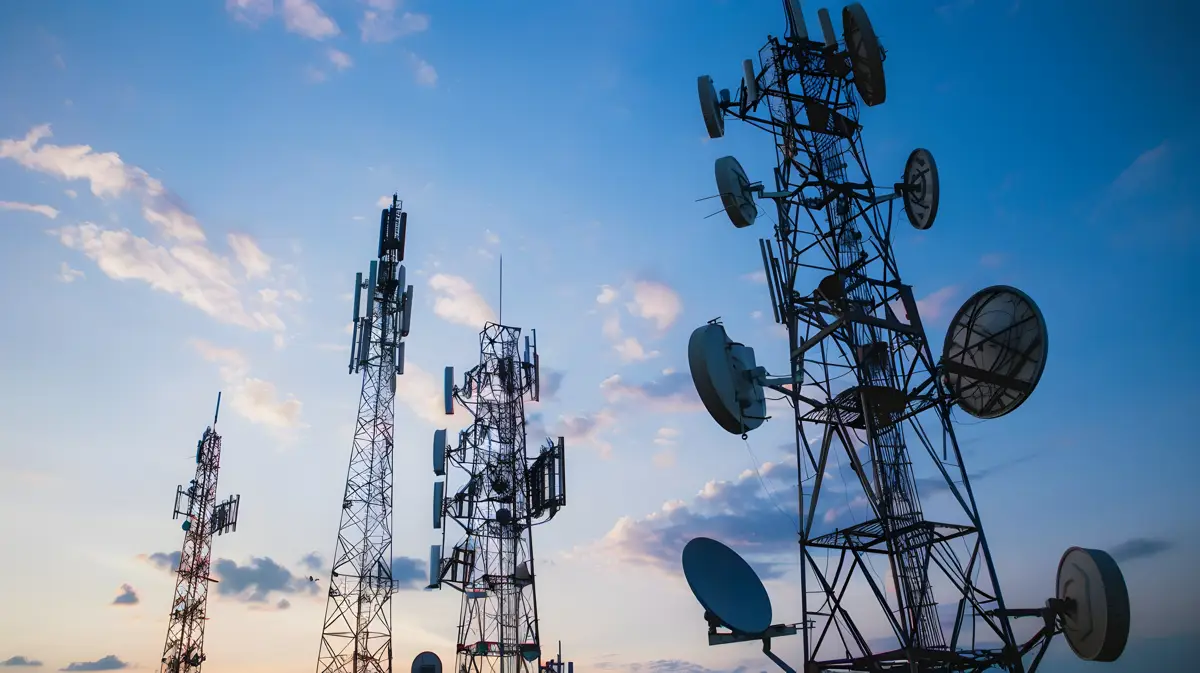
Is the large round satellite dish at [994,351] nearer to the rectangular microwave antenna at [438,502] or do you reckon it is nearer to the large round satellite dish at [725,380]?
the large round satellite dish at [725,380]

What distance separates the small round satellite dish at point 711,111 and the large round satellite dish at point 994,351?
8.77m

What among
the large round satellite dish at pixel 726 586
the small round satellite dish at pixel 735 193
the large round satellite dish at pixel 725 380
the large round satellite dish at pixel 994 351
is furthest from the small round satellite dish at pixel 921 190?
the large round satellite dish at pixel 726 586

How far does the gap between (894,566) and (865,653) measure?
2144mm

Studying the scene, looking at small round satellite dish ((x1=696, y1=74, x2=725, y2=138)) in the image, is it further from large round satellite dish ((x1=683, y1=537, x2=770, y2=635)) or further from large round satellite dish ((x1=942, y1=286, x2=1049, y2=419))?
large round satellite dish ((x1=683, y1=537, x2=770, y2=635))

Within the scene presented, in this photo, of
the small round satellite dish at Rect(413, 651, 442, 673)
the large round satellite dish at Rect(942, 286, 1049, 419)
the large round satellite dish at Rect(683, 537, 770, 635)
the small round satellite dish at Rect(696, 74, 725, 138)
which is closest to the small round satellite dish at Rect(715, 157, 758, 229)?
the small round satellite dish at Rect(696, 74, 725, 138)

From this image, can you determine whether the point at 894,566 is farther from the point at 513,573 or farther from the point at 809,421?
the point at 513,573

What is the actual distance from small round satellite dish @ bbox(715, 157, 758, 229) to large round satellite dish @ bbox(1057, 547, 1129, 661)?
37.7ft

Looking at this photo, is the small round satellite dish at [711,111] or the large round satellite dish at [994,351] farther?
the small round satellite dish at [711,111]

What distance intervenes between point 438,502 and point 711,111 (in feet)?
103

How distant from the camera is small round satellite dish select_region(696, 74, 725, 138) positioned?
24062 millimetres

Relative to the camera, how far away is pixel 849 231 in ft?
74.3

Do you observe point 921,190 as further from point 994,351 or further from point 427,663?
point 427,663

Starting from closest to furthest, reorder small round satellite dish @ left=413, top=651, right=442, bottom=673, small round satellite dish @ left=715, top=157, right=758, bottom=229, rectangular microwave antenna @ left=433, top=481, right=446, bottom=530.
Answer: small round satellite dish @ left=715, top=157, right=758, bottom=229 → small round satellite dish @ left=413, top=651, right=442, bottom=673 → rectangular microwave antenna @ left=433, top=481, right=446, bottom=530

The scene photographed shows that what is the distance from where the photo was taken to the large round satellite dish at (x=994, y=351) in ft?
61.7
